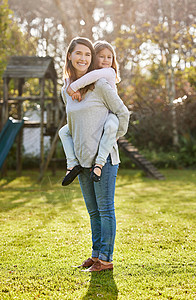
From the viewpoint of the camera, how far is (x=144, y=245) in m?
3.28

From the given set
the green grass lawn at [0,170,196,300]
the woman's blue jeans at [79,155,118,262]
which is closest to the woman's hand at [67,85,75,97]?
the woman's blue jeans at [79,155,118,262]

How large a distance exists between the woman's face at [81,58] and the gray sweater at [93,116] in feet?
0.60

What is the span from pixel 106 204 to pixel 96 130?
0.53m

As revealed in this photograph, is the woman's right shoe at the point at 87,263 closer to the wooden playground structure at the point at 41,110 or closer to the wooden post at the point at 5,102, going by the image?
the wooden playground structure at the point at 41,110

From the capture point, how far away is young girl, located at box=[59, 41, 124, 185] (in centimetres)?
244

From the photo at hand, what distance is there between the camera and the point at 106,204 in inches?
98.5

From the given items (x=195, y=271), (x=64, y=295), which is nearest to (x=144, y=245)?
(x=195, y=271)

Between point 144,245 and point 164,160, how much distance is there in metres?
9.17

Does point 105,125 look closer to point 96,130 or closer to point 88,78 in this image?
point 96,130

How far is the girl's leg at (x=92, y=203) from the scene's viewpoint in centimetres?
262

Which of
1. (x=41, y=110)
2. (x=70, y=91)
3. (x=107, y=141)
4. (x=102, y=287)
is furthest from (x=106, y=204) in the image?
(x=41, y=110)

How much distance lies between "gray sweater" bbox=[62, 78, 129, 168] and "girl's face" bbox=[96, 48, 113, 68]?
0.67 feet

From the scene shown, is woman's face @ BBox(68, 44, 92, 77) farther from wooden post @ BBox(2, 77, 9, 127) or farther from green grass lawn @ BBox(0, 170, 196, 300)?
wooden post @ BBox(2, 77, 9, 127)

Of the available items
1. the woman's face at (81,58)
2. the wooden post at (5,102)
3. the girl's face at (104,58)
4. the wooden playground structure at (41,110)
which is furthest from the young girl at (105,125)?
the wooden post at (5,102)
